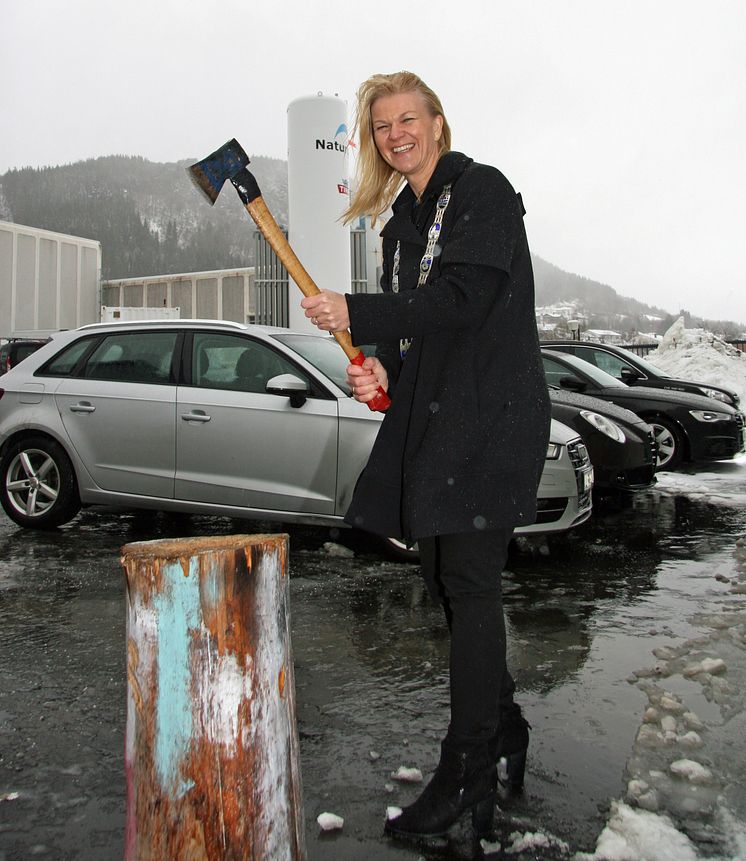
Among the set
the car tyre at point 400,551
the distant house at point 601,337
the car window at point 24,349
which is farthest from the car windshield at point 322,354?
the distant house at point 601,337

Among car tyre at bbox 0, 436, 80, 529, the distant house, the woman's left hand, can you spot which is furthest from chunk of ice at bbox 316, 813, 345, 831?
the distant house

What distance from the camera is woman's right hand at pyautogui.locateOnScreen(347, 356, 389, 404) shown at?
2250 mm

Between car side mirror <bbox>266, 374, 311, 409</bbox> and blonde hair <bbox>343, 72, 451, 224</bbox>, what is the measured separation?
2.47 m

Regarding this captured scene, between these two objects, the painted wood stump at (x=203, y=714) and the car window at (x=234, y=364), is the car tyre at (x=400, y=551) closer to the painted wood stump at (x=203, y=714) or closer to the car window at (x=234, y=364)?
the car window at (x=234, y=364)

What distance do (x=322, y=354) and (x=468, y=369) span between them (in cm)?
350

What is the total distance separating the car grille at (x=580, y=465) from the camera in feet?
16.3

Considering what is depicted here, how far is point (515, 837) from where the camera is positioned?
79.9 inches

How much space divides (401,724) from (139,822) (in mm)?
1263

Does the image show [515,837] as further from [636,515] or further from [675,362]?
[675,362]

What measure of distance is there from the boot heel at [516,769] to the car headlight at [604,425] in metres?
4.68

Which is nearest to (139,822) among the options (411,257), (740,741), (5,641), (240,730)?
(240,730)

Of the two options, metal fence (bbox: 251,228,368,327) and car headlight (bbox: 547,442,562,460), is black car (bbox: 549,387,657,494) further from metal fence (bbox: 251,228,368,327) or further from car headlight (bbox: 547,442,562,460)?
metal fence (bbox: 251,228,368,327)

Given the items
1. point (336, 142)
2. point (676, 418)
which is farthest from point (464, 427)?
point (336, 142)

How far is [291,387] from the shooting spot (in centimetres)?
494
